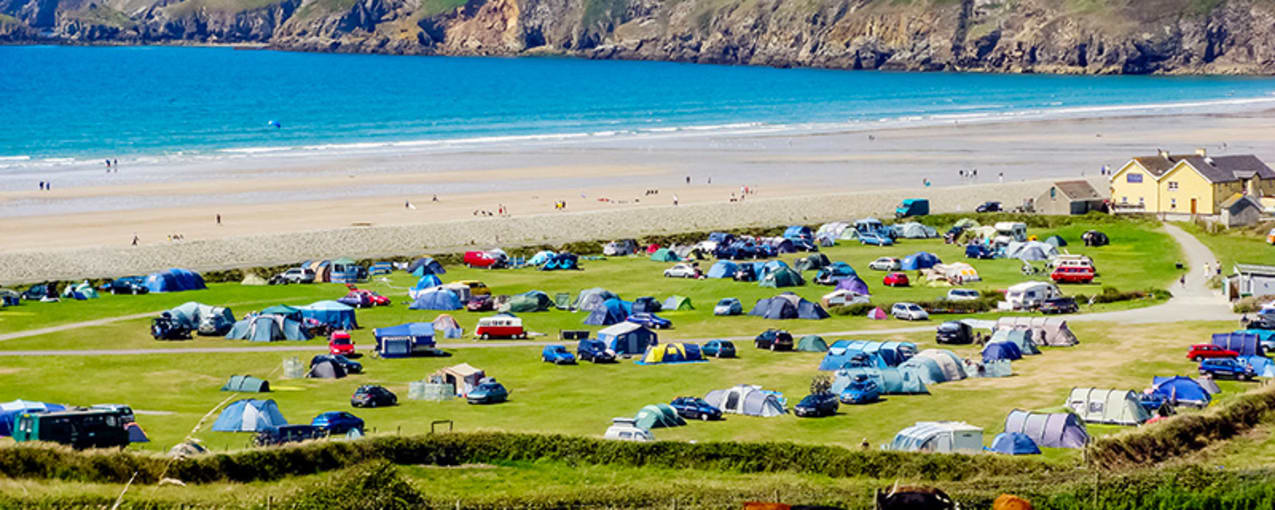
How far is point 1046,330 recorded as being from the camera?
49531 mm

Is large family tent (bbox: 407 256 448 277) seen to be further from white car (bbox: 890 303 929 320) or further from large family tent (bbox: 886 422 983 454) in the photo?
large family tent (bbox: 886 422 983 454)

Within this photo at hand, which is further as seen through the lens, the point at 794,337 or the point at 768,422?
the point at 794,337

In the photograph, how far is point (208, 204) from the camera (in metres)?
94.7

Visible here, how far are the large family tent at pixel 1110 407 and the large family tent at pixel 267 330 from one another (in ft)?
86.3

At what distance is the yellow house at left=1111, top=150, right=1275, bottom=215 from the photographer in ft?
262

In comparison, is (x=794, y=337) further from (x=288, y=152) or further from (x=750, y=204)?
(x=288, y=152)

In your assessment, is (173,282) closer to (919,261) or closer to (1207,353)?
(919,261)

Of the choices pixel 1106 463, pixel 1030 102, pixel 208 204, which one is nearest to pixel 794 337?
pixel 1106 463

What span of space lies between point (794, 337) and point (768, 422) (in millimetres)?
13111

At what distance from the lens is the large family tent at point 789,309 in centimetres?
5566

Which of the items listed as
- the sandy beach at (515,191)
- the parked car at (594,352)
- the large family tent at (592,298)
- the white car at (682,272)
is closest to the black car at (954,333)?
the parked car at (594,352)

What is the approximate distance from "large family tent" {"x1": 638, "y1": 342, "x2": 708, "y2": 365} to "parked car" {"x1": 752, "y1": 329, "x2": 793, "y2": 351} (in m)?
2.70

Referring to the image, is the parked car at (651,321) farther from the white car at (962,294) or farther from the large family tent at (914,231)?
the large family tent at (914,231)

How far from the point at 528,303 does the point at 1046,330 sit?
19.6 metres
